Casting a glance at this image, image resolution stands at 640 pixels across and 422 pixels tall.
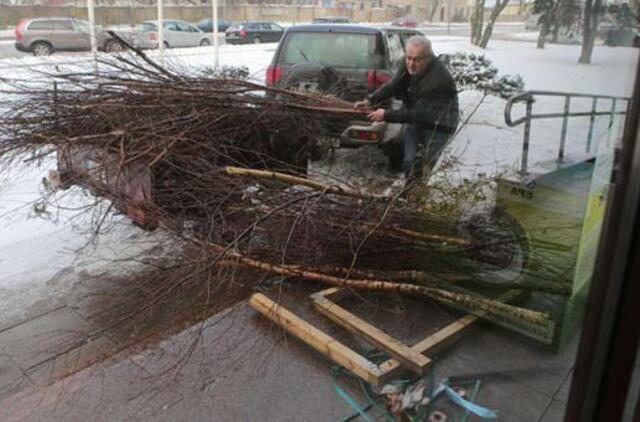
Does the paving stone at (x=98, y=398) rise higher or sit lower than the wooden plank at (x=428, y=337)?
lower

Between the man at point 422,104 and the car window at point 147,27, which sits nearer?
the man at point 422,104

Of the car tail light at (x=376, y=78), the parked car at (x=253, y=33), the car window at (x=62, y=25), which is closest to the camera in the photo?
the car tail light at (x=376, y=78)

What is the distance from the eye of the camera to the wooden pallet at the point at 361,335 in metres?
2.53

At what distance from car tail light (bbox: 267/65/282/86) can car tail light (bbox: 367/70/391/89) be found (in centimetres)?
99

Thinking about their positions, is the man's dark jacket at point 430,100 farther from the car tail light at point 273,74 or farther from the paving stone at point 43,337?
the paving stone at point 43,337

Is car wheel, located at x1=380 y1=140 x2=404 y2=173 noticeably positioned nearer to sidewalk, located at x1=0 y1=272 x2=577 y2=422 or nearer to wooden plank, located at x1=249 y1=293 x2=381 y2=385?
sidewalk, located at x1=0 y1=272 x2=577 y2=422

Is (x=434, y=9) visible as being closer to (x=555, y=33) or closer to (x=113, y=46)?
(x=113, y=46)

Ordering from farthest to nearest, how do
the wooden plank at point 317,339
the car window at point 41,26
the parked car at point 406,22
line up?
1. the car window at point 41,26
2. the parked car at point 406,22
3. the wooden plank at point 317,339

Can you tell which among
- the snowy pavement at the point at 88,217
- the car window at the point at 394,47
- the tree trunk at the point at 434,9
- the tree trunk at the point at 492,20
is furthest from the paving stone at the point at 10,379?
the tree trunk at the point at 434,9

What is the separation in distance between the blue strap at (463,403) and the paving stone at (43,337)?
6.34ft

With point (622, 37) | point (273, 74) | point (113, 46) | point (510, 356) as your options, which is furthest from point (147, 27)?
point (622, 37)

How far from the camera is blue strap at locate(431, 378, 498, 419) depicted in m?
2.36

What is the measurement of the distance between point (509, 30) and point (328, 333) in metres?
2.88

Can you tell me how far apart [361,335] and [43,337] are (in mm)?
1770
